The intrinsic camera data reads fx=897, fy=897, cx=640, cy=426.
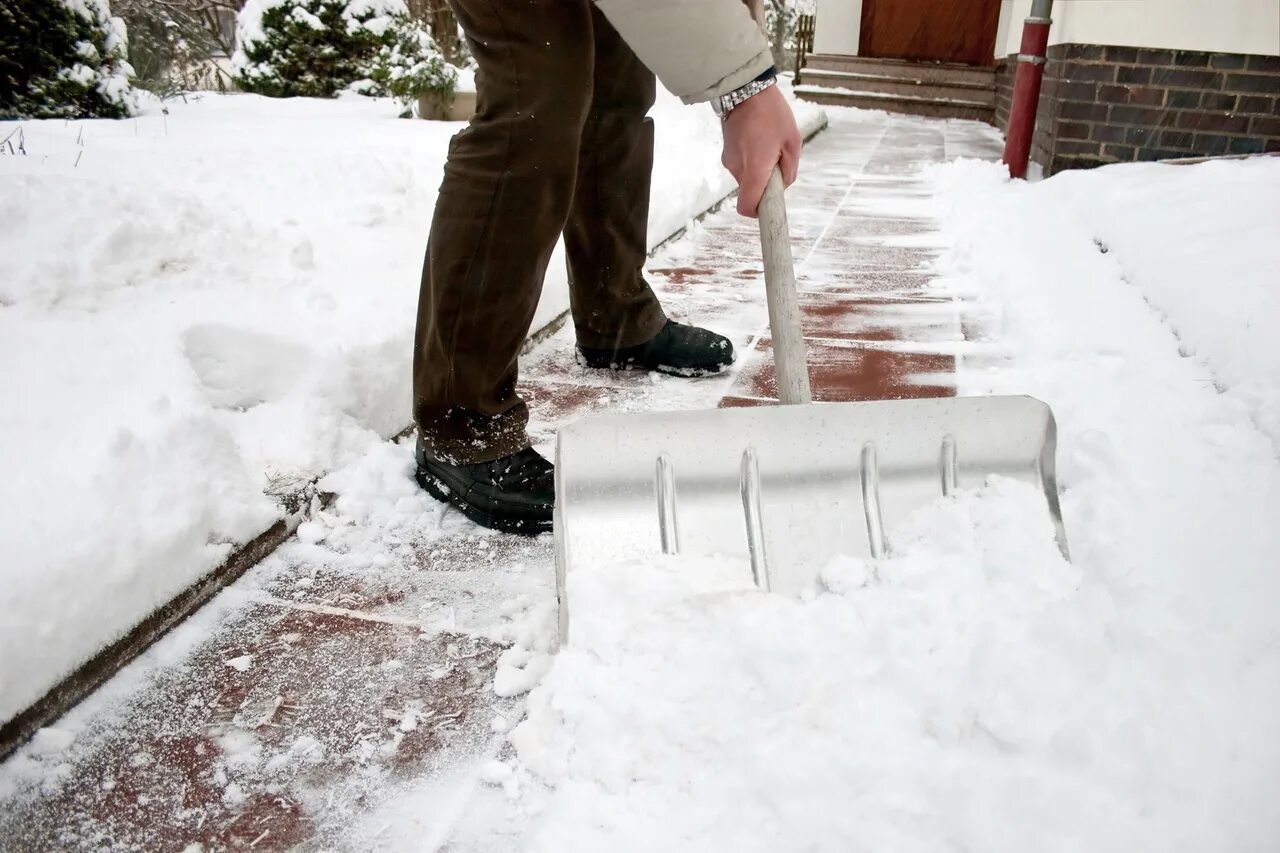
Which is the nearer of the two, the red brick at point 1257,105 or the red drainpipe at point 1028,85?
the red brick at point 1257,105

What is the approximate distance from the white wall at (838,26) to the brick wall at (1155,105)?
632 centimetres

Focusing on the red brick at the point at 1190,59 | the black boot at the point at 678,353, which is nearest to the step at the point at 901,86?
the red brick at the point at 1190,59

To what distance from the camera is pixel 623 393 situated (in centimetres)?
232

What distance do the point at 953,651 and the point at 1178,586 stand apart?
516 mm

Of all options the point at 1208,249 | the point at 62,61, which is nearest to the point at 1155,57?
the point at 1208,249

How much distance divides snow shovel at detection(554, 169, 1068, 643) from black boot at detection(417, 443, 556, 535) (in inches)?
15.9

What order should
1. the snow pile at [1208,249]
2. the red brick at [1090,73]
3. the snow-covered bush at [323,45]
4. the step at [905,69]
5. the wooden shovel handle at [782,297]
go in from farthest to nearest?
the step at [905,69] < the snow-covered bush at [323,45] < the red brick at [1090,73] < the snow pile at [1208,249] < the wooden shovel handle at [782,297]

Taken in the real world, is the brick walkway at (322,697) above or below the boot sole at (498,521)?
below

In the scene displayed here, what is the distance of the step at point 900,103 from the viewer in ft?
31.2

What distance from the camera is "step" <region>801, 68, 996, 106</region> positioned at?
9.56m

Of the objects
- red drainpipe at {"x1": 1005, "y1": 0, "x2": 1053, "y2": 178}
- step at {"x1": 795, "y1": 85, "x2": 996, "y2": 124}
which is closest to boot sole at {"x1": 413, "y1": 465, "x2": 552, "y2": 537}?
red drainpipe at {"x1": 1005, "y1": 0, "x2": 1053, "y2": 178}

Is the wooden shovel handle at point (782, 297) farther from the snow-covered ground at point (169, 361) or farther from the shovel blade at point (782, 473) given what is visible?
the snow-covered ground at point (169, 361)

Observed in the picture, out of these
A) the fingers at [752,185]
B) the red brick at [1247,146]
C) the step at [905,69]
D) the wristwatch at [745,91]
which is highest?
the step at [905,69]

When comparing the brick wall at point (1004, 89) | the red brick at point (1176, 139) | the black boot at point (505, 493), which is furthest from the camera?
the brick wall at point (1004, 89)
